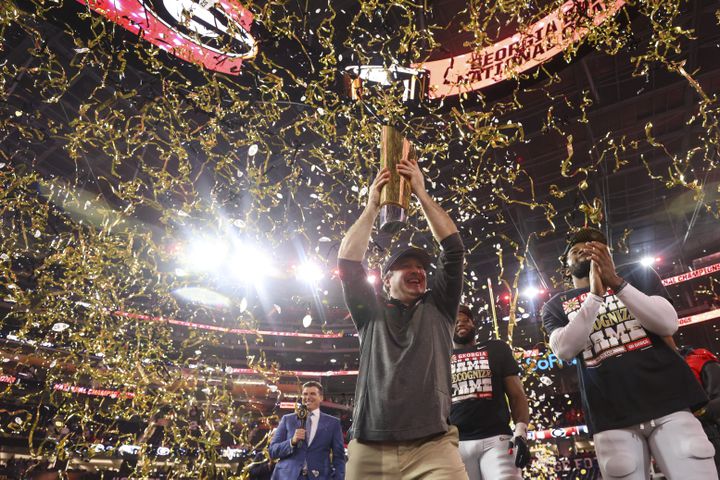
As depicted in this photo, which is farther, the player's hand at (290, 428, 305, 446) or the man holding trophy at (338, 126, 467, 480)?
the player's hand at (290, 428, 305, 446)

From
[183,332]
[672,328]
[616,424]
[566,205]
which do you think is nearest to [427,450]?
[616,424]

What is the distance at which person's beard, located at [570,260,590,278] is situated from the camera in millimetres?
2271

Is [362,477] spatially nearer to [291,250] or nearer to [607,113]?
[607,113]

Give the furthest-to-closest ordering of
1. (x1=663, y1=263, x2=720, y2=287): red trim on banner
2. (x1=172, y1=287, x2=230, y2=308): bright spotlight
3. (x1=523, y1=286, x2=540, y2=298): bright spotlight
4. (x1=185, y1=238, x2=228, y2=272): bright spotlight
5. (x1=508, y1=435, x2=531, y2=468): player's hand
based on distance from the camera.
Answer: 1. (x1=172, y1=287, x2=230, y2=308): bright spotlight
2. (x1=523, y1=286, x2=540, y2=298): bright spotlight
3. (x1=663, y1=263, x2=720, y2=287): red trim on banner
4. (x1=185, y1=238, x2=228, y2=272): bright spotlight
5. (x1=508, y1=435, x2=531, y2=468): player's hand

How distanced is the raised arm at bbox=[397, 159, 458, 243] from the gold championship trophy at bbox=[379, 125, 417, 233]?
0.03m

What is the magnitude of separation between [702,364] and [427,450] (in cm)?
238

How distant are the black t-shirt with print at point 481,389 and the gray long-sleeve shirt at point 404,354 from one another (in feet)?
4.45

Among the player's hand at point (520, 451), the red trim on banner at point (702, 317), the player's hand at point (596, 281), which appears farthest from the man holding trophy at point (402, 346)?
the red trim on banner at point (702, 317)

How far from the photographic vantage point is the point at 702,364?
2875 millimetres

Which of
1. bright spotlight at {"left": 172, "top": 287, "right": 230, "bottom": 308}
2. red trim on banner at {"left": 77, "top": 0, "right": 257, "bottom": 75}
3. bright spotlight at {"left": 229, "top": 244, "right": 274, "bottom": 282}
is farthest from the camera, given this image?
bright spotlight at {"left": 172, "top": 287, "right": 230, "bottom": 308}

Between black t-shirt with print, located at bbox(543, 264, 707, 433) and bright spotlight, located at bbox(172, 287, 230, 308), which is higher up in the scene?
bright spotlight, located at bbox(172, 287, 230, 308)

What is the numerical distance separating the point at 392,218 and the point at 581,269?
1168 millimetres

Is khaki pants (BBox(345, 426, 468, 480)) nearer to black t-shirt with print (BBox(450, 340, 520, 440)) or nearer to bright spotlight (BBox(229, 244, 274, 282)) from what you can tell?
black t-shirt with print (BBox(450, 340, 520, 440))

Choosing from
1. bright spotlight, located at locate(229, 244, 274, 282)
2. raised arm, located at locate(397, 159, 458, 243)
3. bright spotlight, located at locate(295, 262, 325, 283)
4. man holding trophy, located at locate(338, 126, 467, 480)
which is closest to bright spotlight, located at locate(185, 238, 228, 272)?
bright spotlight, located at locate(229, 244, 274, 282)
